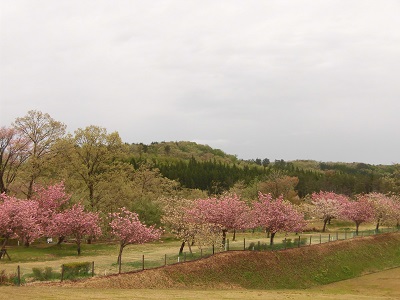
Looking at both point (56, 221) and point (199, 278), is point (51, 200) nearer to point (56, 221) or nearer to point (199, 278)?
point (56, 221)

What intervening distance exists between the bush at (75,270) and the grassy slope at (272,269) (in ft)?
4.86

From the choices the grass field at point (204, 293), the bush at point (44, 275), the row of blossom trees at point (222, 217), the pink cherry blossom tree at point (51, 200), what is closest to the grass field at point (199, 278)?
the grass field at point (204, 293)

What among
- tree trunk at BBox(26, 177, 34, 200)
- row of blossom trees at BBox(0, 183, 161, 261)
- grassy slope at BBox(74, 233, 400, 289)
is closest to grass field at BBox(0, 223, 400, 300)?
grassy slope at BBox(74, 233, 400, 289)

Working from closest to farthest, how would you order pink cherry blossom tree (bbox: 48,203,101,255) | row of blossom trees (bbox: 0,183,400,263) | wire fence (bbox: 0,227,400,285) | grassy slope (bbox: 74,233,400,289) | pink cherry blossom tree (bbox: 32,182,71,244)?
wire fence (bbox: 0,227,400,285) < grassy slope (bbox: 74,233,400,289) < row of blossom trees (bbox: 0,183,400,263) < pink cherry blossom tree (bbox: 48,203,101,255) < pink cherry blossom tree (bbox: 32,182,71,244)

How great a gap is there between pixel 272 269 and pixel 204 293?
43.8ft

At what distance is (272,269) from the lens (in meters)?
42.2

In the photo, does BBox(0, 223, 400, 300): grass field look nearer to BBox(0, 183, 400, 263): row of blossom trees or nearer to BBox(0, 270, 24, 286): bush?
BBox(0, 270, 24, 286): bush

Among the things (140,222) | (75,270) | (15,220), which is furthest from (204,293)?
(15,220)


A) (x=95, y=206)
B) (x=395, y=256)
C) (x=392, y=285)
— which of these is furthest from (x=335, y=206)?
(x=95, y=206)

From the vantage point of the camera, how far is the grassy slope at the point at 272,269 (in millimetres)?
34719

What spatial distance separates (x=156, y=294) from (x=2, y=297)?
9.83 meters

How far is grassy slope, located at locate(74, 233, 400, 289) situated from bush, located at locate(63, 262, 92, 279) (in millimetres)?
1482

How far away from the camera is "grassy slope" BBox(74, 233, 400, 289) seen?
34.7 m

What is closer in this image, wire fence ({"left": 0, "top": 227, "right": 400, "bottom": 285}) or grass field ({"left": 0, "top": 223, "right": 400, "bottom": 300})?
grass field ({"left": 0, "top": 223, "right": 400, "bottom": 300})
